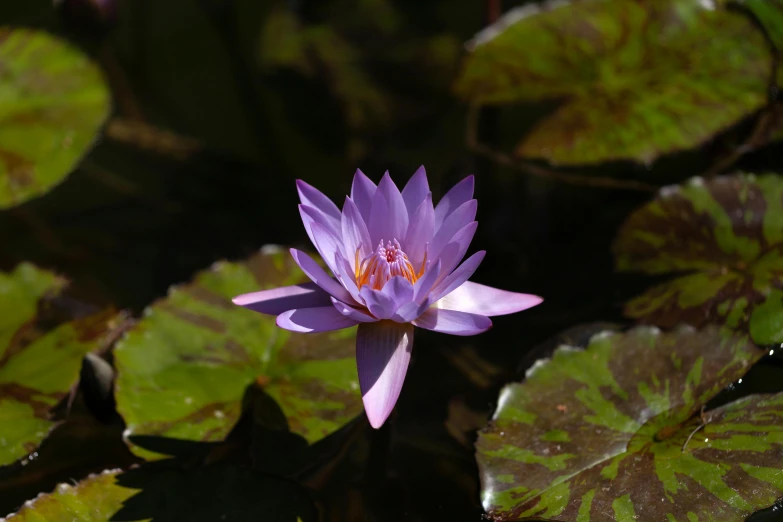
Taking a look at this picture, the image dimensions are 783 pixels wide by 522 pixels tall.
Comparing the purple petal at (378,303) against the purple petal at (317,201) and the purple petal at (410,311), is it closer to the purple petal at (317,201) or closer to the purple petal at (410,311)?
the purple petal at (410,311)

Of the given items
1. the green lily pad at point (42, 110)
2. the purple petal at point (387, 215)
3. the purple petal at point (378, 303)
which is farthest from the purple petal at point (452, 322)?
the green lily pad at point (42, 110)

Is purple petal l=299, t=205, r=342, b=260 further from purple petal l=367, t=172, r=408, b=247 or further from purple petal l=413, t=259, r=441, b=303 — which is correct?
purple petal l=413, t=259, r=441, b=303

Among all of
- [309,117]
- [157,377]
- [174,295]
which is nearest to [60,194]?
[309,117]

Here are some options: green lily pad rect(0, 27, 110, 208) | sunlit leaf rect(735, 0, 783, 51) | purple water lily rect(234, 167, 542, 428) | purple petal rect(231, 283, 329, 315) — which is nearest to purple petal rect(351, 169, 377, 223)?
purple water lily rect(234, 167, 542, 428)

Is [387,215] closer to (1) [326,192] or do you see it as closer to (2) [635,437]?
(2) [635,437]

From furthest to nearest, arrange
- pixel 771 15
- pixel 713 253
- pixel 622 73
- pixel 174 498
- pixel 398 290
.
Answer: pixel 622 73
pixel 771 15
pixel 713 253
pixel 174 498
pixel 398 290

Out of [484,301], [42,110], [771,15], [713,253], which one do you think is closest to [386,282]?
[484,301]

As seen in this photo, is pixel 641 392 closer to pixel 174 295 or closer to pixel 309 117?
pixel 174 295
